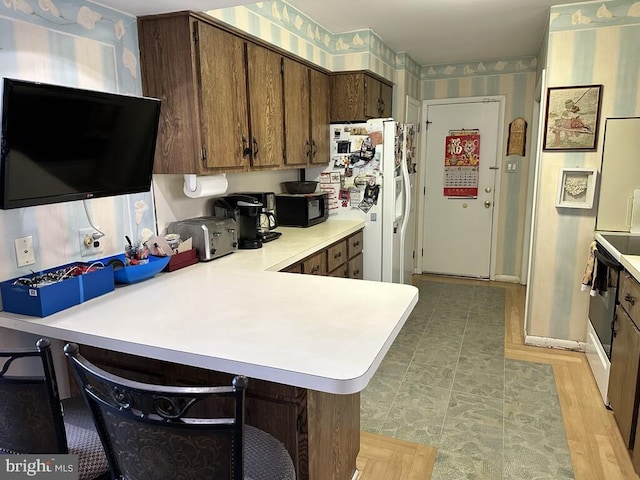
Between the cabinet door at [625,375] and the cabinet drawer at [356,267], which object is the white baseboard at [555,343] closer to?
the cabinet door at [625,375]

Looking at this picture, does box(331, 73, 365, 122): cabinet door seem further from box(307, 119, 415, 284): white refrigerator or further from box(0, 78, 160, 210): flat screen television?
box(0, 78, 160, 210): flat screen television

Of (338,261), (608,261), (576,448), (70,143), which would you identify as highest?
(70,143)

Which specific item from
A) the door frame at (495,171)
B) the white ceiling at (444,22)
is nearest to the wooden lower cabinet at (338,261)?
the white ceiling at (444,22)

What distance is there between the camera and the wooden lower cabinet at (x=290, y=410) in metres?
1.37

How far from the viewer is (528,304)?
3.40 meters

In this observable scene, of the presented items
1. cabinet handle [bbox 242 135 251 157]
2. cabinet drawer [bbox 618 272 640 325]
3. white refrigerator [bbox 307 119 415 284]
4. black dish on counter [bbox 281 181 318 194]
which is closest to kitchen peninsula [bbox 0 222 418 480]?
cabinet handle [bbox 242 135 251 157]

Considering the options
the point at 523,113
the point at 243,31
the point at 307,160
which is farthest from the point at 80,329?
the point at 523,113

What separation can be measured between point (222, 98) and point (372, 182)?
1623mm

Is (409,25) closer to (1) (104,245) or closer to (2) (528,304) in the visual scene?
(2) (528,304)

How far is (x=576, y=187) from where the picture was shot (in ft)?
10.0

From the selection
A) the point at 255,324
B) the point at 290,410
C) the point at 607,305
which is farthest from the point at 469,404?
the point at 255,324

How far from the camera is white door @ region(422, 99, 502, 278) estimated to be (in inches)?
194

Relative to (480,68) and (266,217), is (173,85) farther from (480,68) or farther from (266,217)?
(480,68)

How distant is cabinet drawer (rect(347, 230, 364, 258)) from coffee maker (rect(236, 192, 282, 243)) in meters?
0.60
